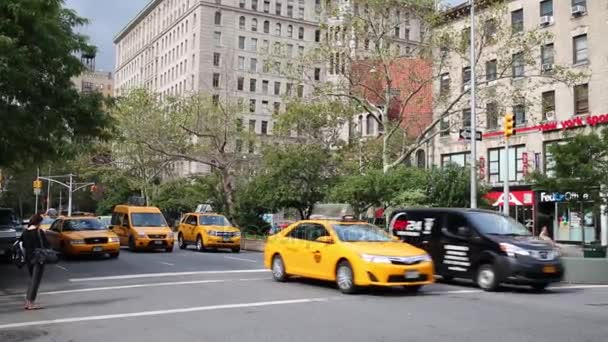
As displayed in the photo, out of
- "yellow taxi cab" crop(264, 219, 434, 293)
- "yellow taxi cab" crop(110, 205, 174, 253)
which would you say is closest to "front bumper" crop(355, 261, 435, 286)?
"yellow taxi cab" crop(264, 219, 434, 293)

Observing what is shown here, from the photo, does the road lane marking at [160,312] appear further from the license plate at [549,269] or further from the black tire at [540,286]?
the black tire at [540,286]

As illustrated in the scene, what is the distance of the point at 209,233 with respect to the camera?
27.3 meters

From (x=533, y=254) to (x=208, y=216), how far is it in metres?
17.7

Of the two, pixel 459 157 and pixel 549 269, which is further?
pixel 459 157

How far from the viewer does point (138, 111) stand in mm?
44469

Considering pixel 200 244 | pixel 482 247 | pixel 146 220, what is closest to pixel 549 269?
pixel 482 247

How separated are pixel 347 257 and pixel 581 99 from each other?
100 ft

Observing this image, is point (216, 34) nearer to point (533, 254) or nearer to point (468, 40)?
point (468, 40)

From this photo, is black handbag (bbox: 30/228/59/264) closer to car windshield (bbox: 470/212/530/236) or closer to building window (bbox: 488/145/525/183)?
car windshield (bbox: 470/212/530/236)

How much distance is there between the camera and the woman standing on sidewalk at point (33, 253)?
11266 mm

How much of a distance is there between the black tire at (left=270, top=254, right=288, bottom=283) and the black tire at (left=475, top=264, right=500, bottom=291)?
437cm

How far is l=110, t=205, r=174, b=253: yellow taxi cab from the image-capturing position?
25875 mm

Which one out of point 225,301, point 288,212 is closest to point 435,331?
point 225,301

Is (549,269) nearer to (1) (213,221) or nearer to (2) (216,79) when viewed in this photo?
(1) (213,221)
